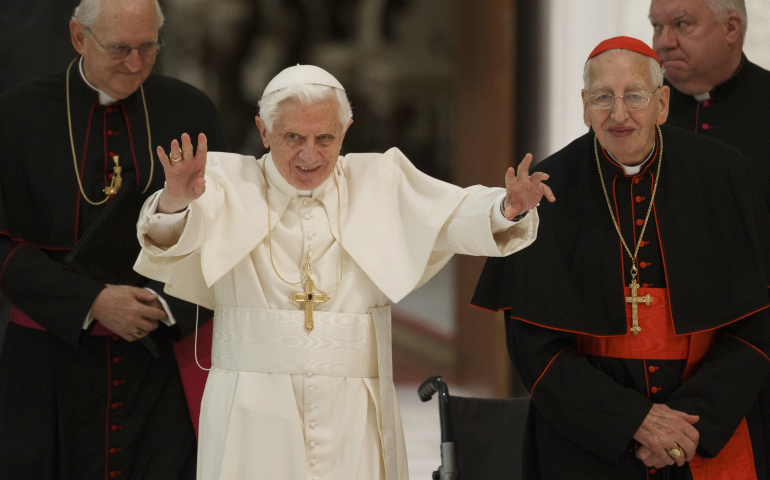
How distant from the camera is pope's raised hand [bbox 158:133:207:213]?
100 inches

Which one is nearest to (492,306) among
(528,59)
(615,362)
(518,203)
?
(615,362)

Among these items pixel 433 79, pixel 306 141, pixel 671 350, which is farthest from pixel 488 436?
pixel 433 79

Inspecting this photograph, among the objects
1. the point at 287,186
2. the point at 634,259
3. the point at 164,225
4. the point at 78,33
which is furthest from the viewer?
the point at 78,33

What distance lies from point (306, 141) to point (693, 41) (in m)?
1.97

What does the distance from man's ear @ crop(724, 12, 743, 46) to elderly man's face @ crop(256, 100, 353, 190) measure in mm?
2016

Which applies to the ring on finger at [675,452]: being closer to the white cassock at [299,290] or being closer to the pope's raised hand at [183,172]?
the white cassock at [299,290]

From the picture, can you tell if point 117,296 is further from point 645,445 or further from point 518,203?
point 645,445

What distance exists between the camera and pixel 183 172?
2.56m

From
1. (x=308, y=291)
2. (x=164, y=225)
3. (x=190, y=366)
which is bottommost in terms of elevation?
(x=190, y=366)

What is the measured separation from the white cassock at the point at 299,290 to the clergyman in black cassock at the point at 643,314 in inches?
15.2

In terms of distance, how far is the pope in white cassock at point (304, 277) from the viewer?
9.18ft

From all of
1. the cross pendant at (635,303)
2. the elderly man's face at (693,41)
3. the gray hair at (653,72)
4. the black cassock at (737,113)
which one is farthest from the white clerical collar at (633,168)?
the elderly man's face at (693,41)

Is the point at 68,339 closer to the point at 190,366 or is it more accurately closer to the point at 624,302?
the point at 190,366

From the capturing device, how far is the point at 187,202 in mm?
2650
